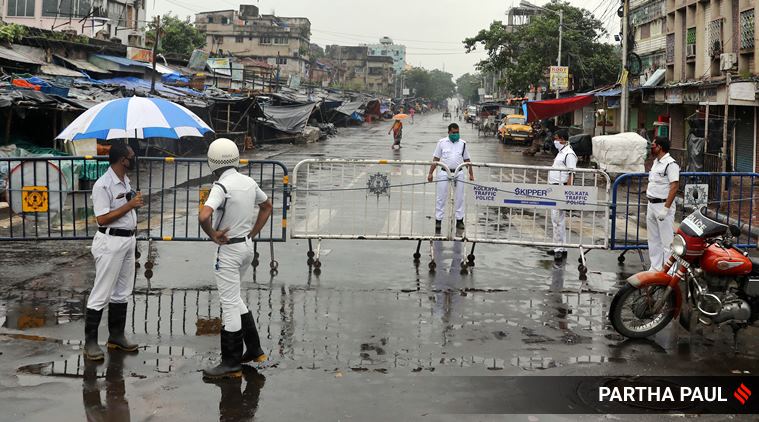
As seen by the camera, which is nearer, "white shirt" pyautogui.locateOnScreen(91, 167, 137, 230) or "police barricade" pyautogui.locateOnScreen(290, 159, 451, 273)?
"white shirt" pyautogui.locateOnScreen(91, 167, 137, 230)

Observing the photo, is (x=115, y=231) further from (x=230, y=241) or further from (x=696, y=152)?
(x=696, y=152)

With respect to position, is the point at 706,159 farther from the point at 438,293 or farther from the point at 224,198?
the point at 224,198

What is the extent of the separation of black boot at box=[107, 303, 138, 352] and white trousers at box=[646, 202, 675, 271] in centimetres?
587

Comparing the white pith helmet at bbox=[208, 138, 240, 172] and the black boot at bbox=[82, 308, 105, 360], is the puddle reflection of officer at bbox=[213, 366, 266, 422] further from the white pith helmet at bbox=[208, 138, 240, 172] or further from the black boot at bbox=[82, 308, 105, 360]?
the white pith helmet at bbox=[208, 138, 240, 172]

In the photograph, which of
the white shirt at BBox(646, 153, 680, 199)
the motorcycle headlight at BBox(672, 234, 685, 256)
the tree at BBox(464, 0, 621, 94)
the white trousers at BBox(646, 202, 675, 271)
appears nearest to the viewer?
the motorcycle headlight at BBox(672, 234, 685, 256)

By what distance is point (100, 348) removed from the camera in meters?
6.54

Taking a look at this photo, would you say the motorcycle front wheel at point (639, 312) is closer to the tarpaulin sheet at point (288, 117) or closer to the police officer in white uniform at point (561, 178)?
the police officer in white uniform at point (561, 178)

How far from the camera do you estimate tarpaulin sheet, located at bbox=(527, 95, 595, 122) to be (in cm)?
3169

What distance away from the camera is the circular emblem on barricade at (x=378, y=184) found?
418 inches

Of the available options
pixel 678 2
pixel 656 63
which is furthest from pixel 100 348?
pixel 656 63

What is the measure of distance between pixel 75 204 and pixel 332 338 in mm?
7650

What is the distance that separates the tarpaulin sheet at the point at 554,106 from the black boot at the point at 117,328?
89.0ft

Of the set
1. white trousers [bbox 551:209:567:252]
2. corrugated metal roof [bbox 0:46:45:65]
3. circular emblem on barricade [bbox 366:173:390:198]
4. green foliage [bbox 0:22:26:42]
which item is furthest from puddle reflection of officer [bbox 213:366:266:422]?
green foliage [bbox 0:22:26:42]

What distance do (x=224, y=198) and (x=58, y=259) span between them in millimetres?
5402
